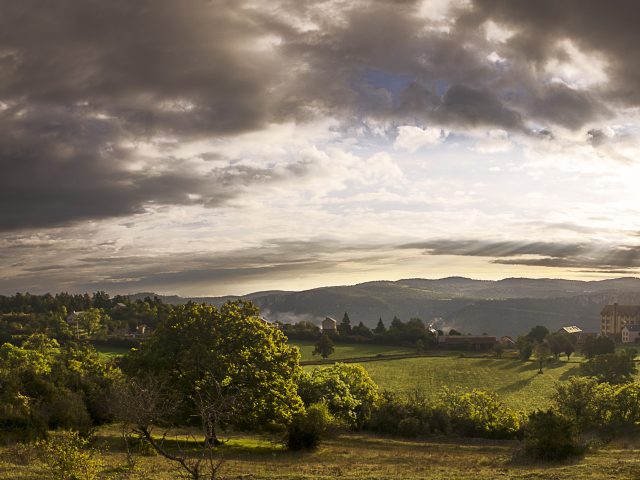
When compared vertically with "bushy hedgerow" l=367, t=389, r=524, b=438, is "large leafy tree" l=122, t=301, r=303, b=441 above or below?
above

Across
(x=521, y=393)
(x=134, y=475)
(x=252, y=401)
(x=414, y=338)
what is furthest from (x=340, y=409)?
(x=414, y=338)

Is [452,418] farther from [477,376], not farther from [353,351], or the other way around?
[353,351]

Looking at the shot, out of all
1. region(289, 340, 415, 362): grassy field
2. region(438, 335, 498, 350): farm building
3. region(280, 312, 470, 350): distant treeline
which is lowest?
region(289, 340, 415, 362): grassy field

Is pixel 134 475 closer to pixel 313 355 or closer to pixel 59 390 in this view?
pixel 59 390

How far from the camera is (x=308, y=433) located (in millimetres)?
47375

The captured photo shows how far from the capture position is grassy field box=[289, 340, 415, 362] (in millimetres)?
129375

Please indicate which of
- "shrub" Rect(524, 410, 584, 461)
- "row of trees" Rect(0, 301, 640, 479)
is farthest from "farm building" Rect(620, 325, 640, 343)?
"shrub" Rect(524, 410, 584, 461)

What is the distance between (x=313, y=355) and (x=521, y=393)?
2140 inches

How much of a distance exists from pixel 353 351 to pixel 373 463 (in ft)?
317

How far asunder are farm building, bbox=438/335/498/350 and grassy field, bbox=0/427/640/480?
86.7 meters

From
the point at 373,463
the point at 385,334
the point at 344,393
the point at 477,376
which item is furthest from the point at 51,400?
the point at 385,334

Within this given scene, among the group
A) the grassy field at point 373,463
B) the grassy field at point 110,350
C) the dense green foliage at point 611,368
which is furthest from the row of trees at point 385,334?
the grassy field at point 373,463

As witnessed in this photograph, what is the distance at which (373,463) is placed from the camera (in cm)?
3959

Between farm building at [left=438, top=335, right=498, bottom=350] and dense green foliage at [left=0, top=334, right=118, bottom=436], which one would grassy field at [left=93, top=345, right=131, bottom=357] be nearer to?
dense green foliage at [left=0, top=334, right=118, bottom=436]
